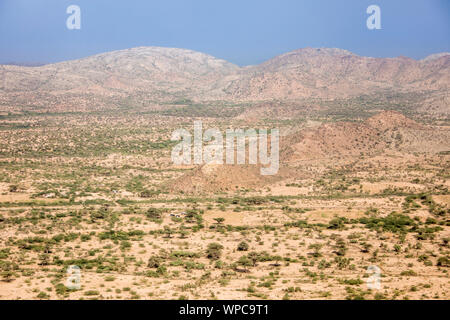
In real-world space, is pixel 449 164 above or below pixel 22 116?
below

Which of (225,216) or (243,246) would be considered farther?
(225,216)

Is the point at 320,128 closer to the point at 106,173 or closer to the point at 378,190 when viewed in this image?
the point at 378,190

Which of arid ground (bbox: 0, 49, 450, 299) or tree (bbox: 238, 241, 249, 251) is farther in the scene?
tree (bbox: 238, 241, 249, 251)

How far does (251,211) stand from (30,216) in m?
20.1

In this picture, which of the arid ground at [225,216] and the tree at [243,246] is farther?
the tree at [243,246]

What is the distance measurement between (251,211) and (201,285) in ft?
62.4

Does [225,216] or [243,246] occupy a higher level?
[225,216]

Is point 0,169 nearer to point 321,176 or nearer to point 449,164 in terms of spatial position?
point 321,176

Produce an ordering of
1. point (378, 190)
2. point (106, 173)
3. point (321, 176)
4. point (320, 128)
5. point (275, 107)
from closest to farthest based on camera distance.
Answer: point (378, 190) < point (321, 176) < point (106, 173) < point (320, 128) < point (275, 107)

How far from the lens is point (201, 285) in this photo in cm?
2184

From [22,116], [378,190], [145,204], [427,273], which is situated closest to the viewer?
[427,273]

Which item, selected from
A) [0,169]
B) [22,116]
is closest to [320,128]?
[0,169]

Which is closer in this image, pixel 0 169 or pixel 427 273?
pixel 427 273

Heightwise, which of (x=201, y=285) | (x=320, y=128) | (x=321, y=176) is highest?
(x=320, y=128)
